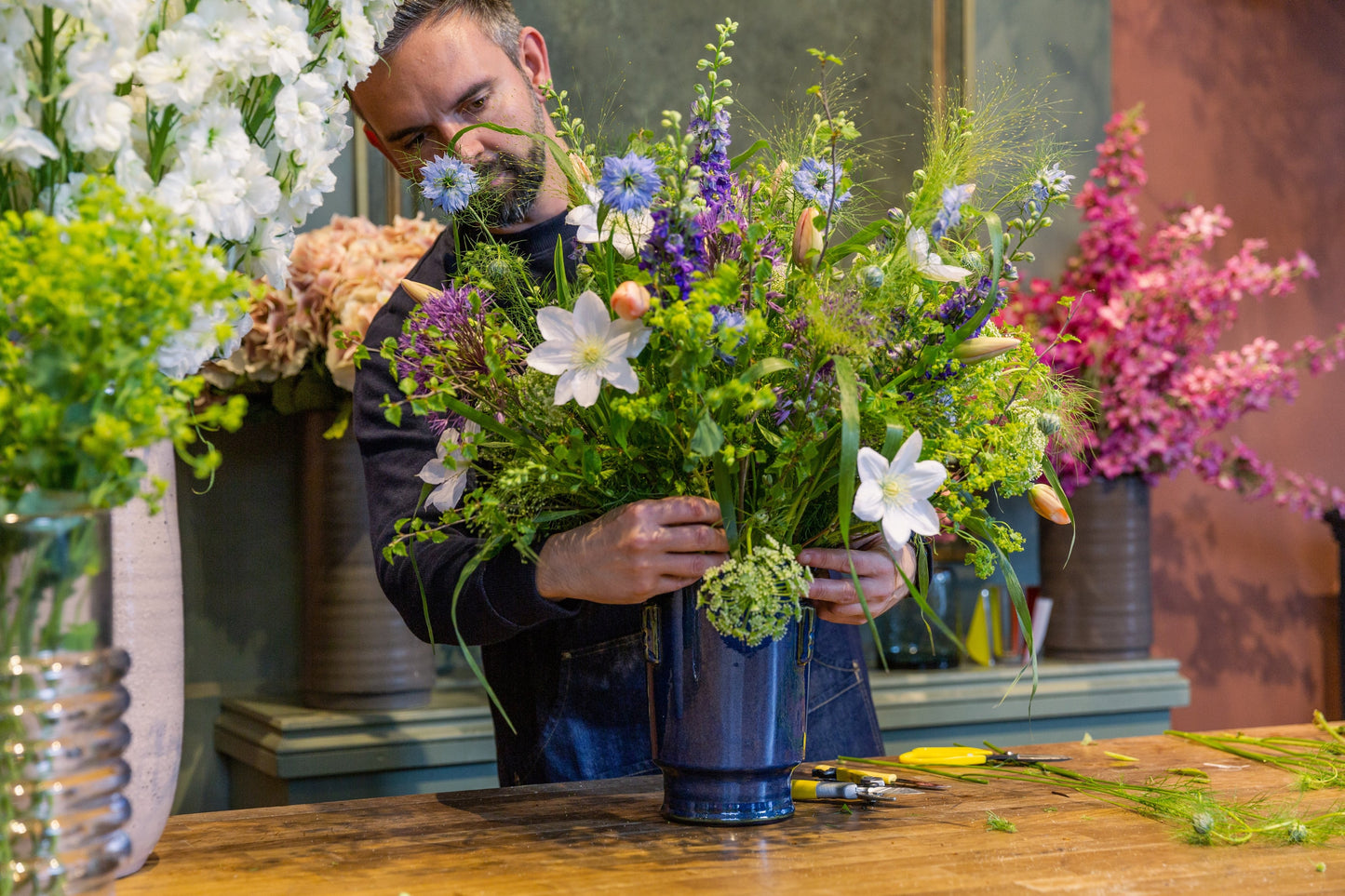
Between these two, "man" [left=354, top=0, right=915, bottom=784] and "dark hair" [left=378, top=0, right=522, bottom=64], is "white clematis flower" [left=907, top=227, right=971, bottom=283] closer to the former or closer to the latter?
"man" [left=354, top=0, right=915, bottom=784]

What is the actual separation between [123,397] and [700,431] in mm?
350

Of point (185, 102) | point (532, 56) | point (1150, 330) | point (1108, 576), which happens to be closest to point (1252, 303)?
point (1150, 330)

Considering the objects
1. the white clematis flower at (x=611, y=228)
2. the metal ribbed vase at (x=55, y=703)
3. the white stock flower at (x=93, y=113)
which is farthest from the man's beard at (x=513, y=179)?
the metal ribbed vase at (x=55, y=703)

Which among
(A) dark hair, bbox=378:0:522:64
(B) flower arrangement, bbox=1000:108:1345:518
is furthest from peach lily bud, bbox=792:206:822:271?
(B) flower arrangement, bbox=1000:108:1345:518

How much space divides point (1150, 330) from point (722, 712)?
5.35 ft

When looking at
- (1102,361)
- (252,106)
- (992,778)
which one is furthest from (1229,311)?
(252,106)

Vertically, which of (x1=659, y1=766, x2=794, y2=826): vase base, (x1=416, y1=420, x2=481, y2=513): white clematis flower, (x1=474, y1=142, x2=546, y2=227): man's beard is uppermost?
(x1=474, y1=142, x2=546, y2=227): man's beard

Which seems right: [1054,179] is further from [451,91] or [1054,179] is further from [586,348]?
[451,91]

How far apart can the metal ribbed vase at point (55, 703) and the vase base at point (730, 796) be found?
1.40 ft

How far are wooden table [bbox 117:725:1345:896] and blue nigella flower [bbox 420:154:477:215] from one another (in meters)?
0.47

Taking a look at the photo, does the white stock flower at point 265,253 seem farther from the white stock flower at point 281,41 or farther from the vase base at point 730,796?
the vase base at point 730,796

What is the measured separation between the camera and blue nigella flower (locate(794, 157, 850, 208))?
909 mm

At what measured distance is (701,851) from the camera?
2.91 feet

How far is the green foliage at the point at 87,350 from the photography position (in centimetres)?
63
